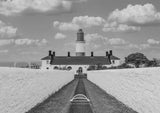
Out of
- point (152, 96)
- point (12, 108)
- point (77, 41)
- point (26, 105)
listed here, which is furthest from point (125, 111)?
point (77, 41)

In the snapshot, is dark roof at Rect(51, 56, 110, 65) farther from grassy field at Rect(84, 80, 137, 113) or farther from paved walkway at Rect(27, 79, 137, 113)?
paved walkway at Rect(27, 79, 137, 113)

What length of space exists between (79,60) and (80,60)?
54cm

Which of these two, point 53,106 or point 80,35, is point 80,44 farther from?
point 53,106

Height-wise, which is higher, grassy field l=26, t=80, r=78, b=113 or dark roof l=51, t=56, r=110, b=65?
dark roof l=51, t=56, r=110, b=65

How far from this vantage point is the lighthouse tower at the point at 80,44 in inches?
4796

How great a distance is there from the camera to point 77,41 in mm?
122312

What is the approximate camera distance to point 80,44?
398ft

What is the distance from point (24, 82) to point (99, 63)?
346 feet

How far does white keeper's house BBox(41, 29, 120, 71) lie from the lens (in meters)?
115

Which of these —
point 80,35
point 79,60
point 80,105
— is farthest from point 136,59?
point 80,35

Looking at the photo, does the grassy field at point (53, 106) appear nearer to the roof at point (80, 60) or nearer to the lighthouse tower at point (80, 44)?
the roof at point (80, 60)

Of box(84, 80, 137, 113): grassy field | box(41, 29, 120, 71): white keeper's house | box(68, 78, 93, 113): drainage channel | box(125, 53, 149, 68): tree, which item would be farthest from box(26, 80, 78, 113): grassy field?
box(41, 29, 120, 71): white keeper's house

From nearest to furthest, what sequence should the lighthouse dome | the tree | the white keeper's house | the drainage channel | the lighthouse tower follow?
the drainage channel → the tree → the white keeper's house → the lighthouse tower → the lighthouse dome

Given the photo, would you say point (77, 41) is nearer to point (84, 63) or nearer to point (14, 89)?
point (84, 63)
